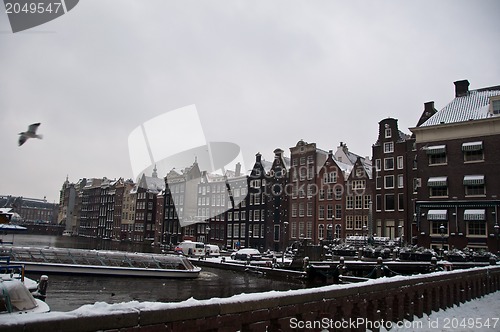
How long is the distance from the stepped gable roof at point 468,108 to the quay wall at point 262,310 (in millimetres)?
36909

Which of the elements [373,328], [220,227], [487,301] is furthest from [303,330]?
[220,227]

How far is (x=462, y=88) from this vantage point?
4881 centimetres

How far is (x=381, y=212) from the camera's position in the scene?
54.2 m

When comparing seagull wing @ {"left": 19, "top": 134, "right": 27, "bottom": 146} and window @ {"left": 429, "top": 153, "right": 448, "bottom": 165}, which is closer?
seagull wing @ {"left": 19, "top": 134, "right": 27, "bottom": 146}

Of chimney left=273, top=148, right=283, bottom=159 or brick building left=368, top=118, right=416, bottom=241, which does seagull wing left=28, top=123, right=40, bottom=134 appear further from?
chimney left=273, top=148, right=283, bottom=159

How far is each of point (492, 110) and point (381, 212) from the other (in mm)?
18138

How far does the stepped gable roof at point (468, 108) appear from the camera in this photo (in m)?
44.2

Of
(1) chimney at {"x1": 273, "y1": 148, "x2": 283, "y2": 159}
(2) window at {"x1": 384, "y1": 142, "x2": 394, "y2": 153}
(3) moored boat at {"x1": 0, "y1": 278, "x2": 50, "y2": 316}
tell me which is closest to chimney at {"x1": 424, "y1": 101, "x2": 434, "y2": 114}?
(2) window at {"x1": 384, "y1": 142, "x2": 394, "y2": 153}

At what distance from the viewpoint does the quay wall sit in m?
4.64

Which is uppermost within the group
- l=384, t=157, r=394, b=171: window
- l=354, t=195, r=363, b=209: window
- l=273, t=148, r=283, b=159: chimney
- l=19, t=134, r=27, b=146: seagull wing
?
l=273, t=148, r=283, b=159: chimney

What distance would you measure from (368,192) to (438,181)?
1282 centimetres

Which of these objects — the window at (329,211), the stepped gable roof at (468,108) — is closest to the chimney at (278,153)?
the window at (329,211)

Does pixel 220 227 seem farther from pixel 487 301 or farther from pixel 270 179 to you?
pixel 487 301

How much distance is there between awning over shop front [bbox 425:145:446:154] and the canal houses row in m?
0.10
